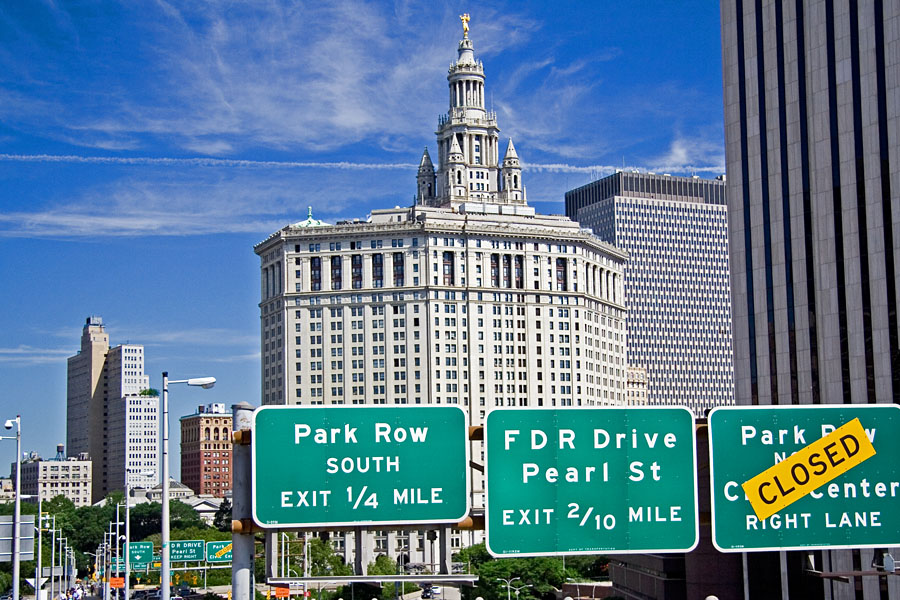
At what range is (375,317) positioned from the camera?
641 ft

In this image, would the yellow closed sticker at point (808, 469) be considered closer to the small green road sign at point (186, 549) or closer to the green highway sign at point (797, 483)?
the green highway sign at point (797, 483)

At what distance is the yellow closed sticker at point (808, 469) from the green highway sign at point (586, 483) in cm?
148

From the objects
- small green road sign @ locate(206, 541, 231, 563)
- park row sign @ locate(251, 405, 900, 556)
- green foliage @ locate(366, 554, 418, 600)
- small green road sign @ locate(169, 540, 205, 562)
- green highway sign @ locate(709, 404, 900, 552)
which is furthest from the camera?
green foliage @ locate(366, 554, 418, 600)

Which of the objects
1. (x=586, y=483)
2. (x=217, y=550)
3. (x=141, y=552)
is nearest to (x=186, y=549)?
(x=217, y=550)

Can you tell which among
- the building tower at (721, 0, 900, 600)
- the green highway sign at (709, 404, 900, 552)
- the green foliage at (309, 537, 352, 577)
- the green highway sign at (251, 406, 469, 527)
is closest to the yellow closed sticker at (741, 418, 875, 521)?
the green highway sign at (709, 404, 900, 552)

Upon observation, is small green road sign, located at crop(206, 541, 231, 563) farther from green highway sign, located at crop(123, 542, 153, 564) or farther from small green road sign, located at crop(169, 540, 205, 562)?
green highway sign, located at crop(123, 542, 153, 564)

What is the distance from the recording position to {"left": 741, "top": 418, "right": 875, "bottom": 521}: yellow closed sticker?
24.3 m

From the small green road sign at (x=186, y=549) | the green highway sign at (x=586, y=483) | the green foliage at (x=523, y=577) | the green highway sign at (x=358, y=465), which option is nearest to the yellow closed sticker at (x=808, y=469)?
the green highway sign at (x=586, y=483)

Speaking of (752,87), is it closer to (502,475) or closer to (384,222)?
(502,475)

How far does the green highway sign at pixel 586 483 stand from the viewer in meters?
23.4

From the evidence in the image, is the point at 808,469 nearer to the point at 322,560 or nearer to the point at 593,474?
the point at 593,474

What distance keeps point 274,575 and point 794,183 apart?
2495 inches

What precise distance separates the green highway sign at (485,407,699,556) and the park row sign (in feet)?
0.08

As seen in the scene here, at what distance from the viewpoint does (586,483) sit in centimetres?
2355
